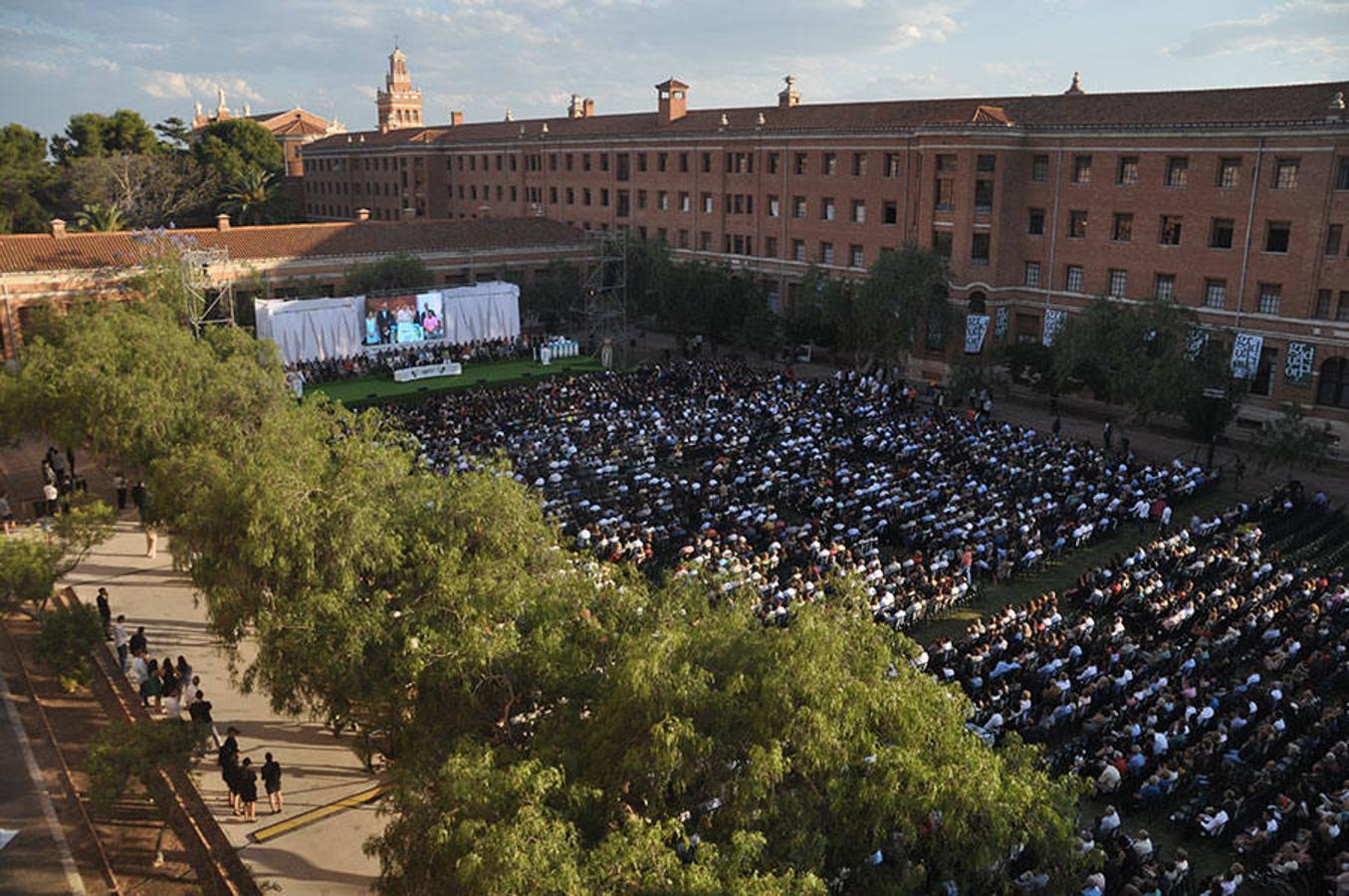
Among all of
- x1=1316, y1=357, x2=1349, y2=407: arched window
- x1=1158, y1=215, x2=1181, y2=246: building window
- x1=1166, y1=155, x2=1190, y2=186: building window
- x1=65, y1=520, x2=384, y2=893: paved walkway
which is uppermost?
x1=1166, y1=155, x2=1190, y2=186: building window

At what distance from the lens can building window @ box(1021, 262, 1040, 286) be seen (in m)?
47.8

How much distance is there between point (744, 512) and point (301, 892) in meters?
15.3

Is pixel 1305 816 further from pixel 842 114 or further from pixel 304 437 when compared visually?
pixel 842 114

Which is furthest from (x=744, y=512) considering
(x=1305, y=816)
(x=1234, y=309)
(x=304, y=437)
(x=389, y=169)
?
(x=389, y=169)

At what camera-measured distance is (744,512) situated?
27469mm

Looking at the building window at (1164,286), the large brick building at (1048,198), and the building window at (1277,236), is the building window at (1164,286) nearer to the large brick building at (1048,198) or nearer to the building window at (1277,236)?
the large brick building at (1048,198)

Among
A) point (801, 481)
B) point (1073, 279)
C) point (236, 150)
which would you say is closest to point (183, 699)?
point (801, 481)

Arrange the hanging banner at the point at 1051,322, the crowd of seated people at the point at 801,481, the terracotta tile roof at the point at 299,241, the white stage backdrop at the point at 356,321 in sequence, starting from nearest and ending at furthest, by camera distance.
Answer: the crowd of seated people at the point at 801,481
the hanging banner at the point at 1051,322
the terracotta tile roof at the point at 299,241
the white stage backdrop at the point at 356,321

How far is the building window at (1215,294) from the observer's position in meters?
41.7

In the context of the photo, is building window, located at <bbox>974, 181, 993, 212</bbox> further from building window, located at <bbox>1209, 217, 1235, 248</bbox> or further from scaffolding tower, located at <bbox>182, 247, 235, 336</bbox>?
scaffolding tower, located at <bbox>182, 247, 235, 336</bbox>

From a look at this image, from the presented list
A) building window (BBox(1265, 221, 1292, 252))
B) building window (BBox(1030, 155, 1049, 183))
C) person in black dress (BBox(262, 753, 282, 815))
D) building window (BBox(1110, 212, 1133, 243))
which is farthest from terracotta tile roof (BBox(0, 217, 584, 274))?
building window (BBox(1265, 221, 1292, 252))

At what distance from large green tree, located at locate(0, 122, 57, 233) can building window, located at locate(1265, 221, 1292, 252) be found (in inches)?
3006

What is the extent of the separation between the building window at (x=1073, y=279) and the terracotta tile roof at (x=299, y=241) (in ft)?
103

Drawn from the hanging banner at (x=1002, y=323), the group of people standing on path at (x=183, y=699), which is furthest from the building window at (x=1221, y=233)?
the group of people standing on path at (x=183, y=699)
